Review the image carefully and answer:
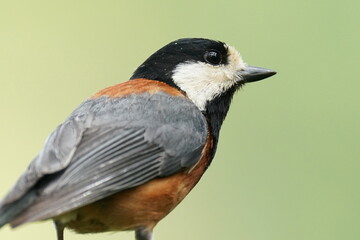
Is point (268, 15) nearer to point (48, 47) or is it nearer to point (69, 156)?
point (48, 47)

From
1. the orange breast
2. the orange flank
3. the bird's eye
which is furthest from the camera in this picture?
the bird's eye

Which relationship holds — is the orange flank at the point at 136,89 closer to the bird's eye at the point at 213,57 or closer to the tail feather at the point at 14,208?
the bird's eye at the point at 213,57

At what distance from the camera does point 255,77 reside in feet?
19.1

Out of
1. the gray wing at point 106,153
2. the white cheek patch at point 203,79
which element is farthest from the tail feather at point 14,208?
the white cheek patch at point 203,79

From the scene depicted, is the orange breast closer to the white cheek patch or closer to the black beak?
the white cheek patch

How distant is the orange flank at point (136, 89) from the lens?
5.29 meters

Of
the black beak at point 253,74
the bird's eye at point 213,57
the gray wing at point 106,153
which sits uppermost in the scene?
the bird's eye at point 213,57

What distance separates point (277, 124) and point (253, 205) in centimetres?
76

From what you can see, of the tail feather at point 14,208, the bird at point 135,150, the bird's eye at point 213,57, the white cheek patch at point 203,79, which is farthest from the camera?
the bird's eye at point 213,57

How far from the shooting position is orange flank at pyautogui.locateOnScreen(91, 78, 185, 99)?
5285mm

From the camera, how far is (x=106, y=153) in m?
4.77

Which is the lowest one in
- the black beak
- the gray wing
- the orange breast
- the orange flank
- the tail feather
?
the orange breast

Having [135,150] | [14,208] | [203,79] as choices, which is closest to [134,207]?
[135,150]

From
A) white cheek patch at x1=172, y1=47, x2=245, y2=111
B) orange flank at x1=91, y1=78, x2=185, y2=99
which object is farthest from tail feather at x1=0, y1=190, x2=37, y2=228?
white cheek patch at x1=172, y1=47, x2=245, y2=111
